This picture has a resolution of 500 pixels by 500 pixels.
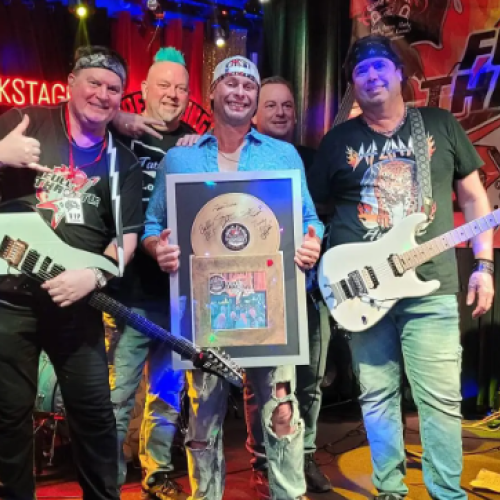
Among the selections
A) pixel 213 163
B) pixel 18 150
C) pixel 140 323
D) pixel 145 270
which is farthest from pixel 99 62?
pixel 140 323

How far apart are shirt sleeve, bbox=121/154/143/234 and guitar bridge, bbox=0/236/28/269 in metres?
0.42

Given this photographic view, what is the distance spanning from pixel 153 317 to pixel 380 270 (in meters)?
1.11

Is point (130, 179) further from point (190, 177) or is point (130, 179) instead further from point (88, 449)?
point (88, 449)

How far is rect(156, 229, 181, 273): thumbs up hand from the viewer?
2.45 m

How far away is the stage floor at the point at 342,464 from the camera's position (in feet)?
11.0

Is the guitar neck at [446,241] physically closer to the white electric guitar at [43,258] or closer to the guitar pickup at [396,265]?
the guitar pickup at [396,265]

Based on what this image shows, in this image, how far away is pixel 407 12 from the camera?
14.9 feet

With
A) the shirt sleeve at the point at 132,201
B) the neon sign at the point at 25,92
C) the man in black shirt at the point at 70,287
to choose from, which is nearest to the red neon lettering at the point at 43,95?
the neon sign at the point at 25,92

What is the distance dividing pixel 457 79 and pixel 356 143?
74.3 inches

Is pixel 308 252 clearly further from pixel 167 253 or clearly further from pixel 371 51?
pixel 371 51

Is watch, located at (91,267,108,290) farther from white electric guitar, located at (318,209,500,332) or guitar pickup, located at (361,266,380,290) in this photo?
guitar pickup, located at (361,266,380,290)

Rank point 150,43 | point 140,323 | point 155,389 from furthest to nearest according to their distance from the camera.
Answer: point 150,43, point 155,389, point 140,323

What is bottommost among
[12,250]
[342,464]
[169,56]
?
[342,464]

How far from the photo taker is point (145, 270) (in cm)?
304
